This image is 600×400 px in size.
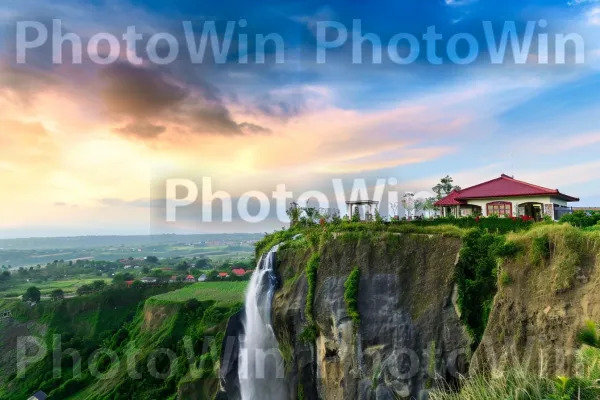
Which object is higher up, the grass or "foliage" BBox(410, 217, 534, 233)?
"foliage" BBox(410, 217, 534, 233)

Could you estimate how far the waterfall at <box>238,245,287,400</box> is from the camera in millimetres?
19328

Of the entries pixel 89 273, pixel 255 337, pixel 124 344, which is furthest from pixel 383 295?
Result: pixel 89 273

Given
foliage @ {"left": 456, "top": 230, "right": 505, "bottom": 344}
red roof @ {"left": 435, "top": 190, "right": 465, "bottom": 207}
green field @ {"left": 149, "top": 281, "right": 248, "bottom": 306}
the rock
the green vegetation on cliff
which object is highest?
red roof @ {"left": 435, "top": 190, "right": 465, "bottom": 207}

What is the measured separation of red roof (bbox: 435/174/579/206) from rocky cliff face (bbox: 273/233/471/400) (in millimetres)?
9292

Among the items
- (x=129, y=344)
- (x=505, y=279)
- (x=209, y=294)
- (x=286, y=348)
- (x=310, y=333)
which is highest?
(x=505, y=279)

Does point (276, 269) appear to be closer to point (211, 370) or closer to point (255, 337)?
point (255, 337)

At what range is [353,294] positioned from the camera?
16.5 meters

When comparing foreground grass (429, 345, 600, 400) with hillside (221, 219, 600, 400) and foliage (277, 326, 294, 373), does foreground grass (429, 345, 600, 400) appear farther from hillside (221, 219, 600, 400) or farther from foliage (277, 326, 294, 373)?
foliage (277, 326, 294, 373)

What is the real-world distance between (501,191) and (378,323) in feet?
43.8

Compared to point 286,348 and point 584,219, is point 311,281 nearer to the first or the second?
point 286,348

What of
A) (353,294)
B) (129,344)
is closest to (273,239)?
(353,294)

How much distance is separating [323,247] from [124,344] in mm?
42098

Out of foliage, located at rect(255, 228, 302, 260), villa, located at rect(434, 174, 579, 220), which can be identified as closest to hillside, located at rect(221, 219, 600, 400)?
foliage, located at rect(255, 228, 302, 260)

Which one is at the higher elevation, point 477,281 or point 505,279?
point 505,279
